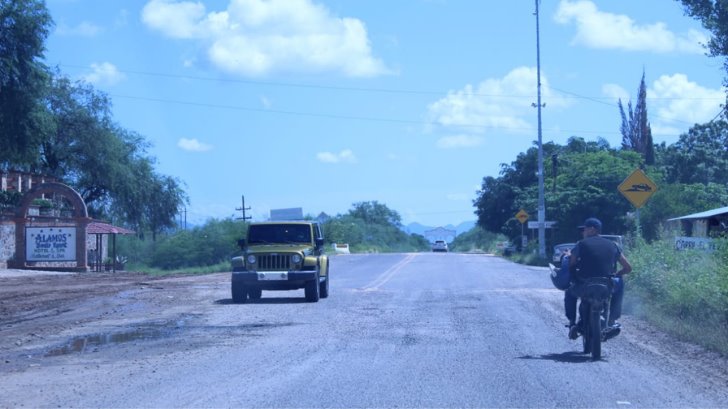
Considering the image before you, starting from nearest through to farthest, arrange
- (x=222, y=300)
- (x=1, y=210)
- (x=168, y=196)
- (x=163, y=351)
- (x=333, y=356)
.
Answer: (x=333, y=356) → (x=163, y=351) → (x=222, y=300) → (x=1, y=210) → (x=168, y=196)

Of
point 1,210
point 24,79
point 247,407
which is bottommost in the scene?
point 247,407

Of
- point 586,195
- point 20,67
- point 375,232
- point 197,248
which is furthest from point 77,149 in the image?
point 375,232

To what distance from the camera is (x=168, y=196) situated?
70562 mm

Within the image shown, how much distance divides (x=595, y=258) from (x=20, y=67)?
31643mm

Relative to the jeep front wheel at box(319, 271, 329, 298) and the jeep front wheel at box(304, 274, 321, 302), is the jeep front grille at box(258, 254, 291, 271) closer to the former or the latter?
the jeep front wheel at box(304, 274, 321, 302)

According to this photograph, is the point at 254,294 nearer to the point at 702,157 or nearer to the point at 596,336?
the point at 596,336

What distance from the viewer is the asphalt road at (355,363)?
9539 millimetres

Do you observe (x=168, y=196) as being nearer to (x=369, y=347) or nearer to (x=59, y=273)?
(x=59, y=273)

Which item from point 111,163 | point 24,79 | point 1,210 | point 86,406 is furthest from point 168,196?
point 86,406

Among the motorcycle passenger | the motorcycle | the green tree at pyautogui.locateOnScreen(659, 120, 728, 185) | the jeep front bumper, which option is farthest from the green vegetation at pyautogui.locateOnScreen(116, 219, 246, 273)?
the motorcycle

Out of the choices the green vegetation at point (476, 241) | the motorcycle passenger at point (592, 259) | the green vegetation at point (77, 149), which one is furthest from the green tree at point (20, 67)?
the green vegetation at point (476, 241)

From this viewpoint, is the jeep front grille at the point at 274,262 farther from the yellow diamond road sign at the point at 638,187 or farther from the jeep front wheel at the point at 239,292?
the yellow diamond road sign at the point at 638,187

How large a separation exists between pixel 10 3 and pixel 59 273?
491 inches

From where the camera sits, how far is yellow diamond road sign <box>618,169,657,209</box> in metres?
22.9
